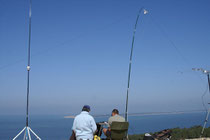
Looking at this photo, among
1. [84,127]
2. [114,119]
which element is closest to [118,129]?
[114,119]

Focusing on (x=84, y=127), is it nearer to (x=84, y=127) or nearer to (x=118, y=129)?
(x=84, y=127)

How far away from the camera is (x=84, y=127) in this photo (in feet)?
13.1

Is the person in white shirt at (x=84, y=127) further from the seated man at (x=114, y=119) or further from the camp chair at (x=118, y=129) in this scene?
the seated man at (x=114, y=119)

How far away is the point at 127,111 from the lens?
6355 millimetres

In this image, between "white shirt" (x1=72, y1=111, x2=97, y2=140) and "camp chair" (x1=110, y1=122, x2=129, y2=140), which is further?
"camp chair" (x1=110, y1=122, x2=129, y2=140)

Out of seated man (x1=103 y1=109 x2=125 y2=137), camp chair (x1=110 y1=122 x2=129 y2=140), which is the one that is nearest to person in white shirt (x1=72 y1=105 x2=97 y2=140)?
camp chair (x1=110 y1=122 x2=129 y2=140)

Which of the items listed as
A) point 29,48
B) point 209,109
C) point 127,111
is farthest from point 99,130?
point 209,109

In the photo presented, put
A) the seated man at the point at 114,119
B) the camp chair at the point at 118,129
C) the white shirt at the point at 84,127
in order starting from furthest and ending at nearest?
1. the seated man at the point at 114,119
2. the camp chair at the point at 118,129
3. the white shirt at the point at 84,127

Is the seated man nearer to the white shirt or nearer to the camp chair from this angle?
the camp chair

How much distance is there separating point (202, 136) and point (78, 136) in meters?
4.94

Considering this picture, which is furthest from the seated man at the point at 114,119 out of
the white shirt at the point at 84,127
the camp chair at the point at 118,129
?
the white shirt at the point at 84,127

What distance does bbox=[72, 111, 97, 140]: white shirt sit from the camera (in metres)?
4.01

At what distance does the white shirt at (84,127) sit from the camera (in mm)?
4012

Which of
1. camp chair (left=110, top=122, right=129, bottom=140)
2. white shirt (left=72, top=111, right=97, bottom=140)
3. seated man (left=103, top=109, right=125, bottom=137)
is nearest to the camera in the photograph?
white shirt (left=72, top=111, right=97, bottom=140)
